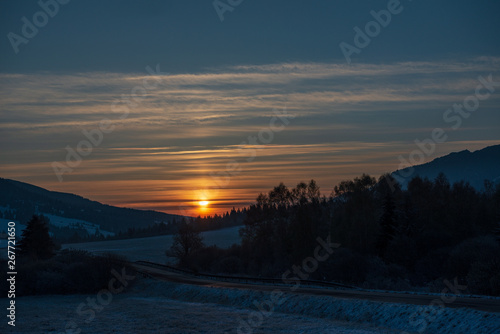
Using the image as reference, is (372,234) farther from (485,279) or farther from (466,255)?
(485,279)

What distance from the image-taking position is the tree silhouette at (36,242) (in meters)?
91.1

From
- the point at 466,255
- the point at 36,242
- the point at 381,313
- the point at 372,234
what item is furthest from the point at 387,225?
the point at 36,242

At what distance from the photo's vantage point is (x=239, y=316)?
43906mm

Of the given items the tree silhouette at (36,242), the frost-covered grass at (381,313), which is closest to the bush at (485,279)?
the frost-covered grass at (381,313)

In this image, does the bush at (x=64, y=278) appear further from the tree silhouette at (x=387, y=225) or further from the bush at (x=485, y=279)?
the bush at (x=485, y=279)

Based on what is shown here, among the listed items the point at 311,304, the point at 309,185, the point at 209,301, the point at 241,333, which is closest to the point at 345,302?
the point at 311,304

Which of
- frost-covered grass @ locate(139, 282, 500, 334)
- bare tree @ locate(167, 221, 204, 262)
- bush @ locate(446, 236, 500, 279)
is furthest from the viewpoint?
bare tree @ locate(167, 221, 204, 262)

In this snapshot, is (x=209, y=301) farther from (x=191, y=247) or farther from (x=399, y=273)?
(x=191, y=247)

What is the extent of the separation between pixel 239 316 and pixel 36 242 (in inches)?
2328

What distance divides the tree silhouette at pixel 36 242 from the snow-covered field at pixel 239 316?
32.7m

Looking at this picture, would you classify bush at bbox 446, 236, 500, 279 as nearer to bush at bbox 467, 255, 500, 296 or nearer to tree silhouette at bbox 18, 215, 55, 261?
bush at bbox 467, 255, 500, 296

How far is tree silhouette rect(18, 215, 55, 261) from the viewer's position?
9106cm

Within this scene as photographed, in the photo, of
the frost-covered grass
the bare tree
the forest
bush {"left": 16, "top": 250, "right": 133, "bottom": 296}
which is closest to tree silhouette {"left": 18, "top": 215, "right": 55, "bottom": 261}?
bush {"left": 16, "top": 250, "right": 133, "bottom": 296}

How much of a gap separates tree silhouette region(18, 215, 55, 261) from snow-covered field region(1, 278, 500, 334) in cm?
3274
